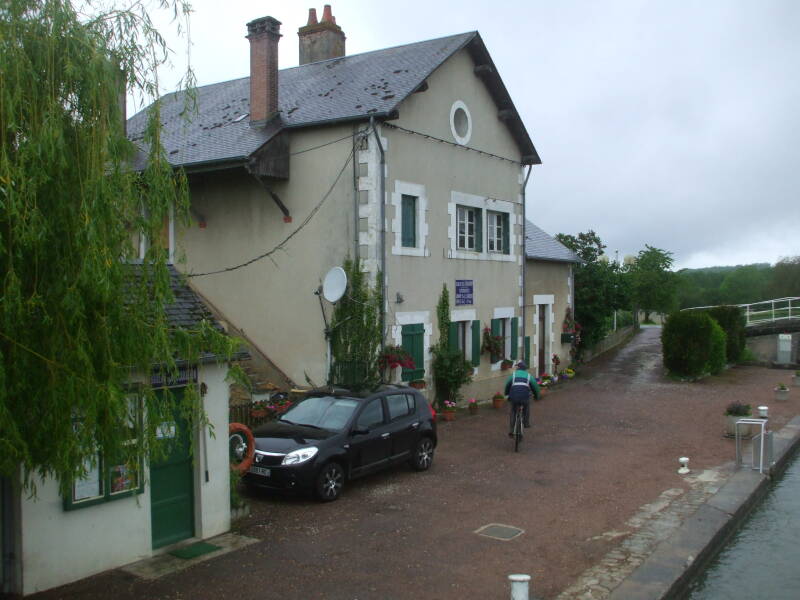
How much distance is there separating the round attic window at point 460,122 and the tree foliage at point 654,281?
2293 cm

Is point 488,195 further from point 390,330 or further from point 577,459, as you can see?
point 577,459

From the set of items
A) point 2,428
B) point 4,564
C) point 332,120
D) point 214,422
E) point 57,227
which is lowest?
point 4,564

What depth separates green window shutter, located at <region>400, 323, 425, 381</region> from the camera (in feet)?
53.0

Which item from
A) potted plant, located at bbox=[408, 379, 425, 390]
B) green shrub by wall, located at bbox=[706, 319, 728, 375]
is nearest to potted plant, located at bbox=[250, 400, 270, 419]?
potted plant, located at bbox=[408, 379, 425, 390]

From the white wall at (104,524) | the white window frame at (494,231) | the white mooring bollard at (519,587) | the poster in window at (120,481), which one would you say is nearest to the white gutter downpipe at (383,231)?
the white window frame at (494,231)

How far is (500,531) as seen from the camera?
889 cm

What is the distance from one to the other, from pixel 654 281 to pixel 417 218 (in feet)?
86.3

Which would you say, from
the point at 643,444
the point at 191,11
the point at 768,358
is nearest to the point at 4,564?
the point at 191,11

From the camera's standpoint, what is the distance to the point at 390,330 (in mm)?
15641

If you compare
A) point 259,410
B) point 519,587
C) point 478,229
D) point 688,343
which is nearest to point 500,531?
point 519,587

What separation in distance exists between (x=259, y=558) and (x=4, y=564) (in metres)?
2.47

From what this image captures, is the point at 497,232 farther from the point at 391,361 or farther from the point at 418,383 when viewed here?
the point at 391,361

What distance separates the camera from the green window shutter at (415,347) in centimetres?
1614

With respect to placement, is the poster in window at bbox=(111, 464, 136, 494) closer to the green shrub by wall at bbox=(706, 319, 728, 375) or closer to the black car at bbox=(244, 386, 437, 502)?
the black car at bbox=(244, 386, 437, 502)
